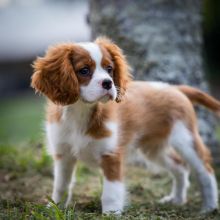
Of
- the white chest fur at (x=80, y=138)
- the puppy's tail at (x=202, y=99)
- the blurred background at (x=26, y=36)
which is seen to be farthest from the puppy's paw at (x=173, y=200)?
the blurred background at (x=26, y=36)

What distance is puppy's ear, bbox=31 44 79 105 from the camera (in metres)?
4.48

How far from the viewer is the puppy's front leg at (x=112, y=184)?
4.80 m

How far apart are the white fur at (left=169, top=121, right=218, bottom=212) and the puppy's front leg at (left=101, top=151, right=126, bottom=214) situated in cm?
94

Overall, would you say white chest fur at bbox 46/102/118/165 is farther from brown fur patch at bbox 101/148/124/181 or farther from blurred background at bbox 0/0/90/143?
blurred background at bbox 0/0/90/143

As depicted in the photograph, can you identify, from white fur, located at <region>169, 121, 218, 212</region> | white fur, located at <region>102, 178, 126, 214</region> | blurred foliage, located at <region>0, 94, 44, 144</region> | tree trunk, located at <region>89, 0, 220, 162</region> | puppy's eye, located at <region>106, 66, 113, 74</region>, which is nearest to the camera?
puppy's eye, located at <region>106, 66, 113, 74</region>

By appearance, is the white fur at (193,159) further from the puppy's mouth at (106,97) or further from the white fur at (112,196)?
the puppy's mouth at (106,97)

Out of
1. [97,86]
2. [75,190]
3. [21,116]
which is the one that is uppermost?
[97,86]

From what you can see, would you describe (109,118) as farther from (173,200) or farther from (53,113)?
(173,200)

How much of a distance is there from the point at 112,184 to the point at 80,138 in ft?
1.54

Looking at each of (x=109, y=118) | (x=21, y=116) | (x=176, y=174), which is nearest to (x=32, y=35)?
(x=21, y=116)

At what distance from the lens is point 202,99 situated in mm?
5945

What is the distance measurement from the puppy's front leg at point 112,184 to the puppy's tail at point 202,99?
1.41 metres

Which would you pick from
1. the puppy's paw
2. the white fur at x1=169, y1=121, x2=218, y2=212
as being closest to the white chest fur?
the white fur at x1=169, y1=121, x2=218, y2=212

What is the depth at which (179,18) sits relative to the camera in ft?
22.6
